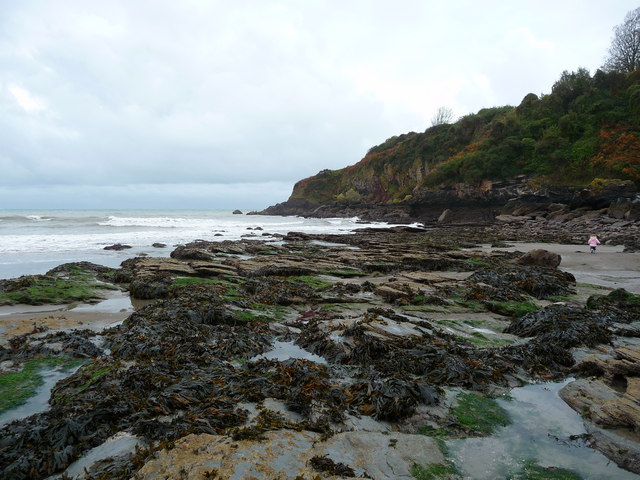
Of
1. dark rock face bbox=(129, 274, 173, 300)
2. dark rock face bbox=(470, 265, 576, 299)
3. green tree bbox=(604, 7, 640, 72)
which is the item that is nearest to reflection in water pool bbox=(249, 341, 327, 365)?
dark rock face bbox=(129, 274, 173, 300)

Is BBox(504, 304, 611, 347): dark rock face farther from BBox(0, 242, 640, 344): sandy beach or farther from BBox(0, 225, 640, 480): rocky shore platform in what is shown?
BBox(0, 242, 640, 344): sandy beach

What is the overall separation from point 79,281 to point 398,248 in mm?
12934

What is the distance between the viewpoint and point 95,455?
2.78m

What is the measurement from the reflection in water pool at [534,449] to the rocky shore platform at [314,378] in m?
0.04

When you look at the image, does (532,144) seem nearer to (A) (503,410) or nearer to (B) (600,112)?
(B) (600,112)

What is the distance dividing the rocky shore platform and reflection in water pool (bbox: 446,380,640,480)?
0.13 ft

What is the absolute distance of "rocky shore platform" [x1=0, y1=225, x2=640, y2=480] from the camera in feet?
8.80

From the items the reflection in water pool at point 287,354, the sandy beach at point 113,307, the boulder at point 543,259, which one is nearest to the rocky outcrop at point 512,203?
the sandy beach at point 113,307

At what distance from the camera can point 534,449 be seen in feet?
9.92

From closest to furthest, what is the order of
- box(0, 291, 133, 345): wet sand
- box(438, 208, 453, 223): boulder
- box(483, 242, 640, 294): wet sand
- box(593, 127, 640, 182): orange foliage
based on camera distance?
box(0, 291, 133, 345): wet sand → box(483, 242, 640, 294): wet sand → box(593, 127, 640, 182): orange foliage → box(438, 208, 453, 223): boulder

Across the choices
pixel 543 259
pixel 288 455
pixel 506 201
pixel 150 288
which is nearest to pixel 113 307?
pixel 150 288

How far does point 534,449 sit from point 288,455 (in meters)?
2.17

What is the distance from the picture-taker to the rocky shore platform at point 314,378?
268cm

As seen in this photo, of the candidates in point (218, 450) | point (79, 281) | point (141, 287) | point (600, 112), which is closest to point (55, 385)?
point (218, 450)
